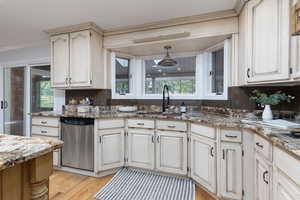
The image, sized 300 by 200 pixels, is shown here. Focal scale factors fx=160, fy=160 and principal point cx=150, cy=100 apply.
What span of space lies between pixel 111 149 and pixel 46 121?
1180 millimetres

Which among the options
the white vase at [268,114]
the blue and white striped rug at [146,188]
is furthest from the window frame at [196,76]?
the blue and white striped rug at [146,188]

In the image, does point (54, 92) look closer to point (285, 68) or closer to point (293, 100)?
point (285, 68)

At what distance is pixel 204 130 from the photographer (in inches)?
75.1

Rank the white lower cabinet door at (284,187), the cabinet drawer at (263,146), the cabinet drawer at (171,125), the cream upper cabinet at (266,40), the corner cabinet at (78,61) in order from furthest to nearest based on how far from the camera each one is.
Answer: the corner cabinet at (78,61) → the cabinet drawer at (171,125) → the cream upper cabinet at (266,40) → the cabinet drawer at (263,146) → the white lower cabinet door at (284,187)

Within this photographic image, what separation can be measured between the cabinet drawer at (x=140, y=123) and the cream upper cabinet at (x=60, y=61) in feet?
4.49

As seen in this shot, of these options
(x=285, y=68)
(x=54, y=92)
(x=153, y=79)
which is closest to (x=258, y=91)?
(x=285, y=68)

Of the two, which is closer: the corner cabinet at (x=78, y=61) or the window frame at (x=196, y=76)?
the window frame at (x=196, y=76)

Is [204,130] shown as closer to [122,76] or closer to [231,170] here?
[231,170]

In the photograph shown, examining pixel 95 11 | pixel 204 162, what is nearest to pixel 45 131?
pixel 95 11

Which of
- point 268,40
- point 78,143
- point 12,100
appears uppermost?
point 268,40

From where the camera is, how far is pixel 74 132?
242 centimetres

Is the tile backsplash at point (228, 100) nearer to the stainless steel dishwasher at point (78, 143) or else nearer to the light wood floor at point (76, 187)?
the stainless steel dishwasher at point (78, 143)

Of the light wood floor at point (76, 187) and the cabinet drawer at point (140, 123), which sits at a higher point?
the cabinet drawer at point (140, 123)

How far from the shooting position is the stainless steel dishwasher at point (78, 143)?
7.70 feet
